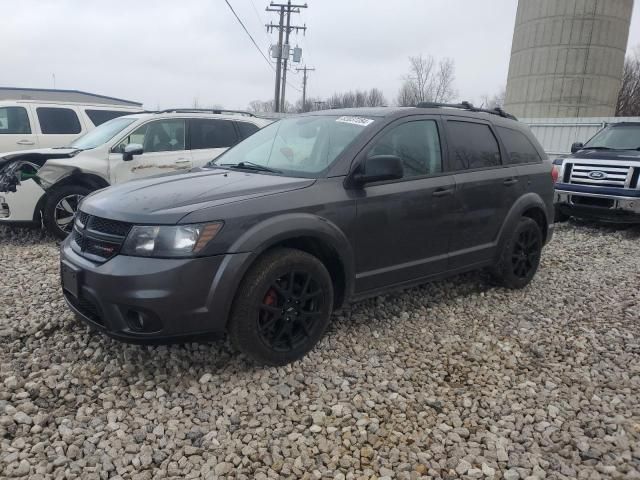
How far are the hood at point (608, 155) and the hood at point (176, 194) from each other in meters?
6.67

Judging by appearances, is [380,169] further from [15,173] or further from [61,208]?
[15,173]

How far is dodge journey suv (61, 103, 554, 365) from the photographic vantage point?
9.04ft

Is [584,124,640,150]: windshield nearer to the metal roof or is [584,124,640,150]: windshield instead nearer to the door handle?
the door handle

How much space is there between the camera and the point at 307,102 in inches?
2205

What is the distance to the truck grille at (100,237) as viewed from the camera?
112 inches

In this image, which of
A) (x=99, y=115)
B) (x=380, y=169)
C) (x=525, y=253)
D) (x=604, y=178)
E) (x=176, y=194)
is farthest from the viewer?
(x=99, y=115)

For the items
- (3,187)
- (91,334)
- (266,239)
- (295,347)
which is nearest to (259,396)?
(295,347)

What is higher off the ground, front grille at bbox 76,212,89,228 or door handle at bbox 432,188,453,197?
door handle at bbox 432,188,453,197

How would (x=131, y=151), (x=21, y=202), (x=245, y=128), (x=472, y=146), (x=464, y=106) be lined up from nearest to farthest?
(x=472, y=146), (x=464, y=106), (x=21, y=202), (x=131, y=151), (x=245, y=128)

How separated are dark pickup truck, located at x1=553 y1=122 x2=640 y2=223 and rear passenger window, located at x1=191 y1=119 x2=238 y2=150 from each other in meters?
5.00

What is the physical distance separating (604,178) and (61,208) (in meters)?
8.04

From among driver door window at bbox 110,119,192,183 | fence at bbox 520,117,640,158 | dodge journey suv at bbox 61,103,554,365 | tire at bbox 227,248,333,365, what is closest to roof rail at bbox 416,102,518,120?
dodge journey suv at bbox 61,103,554,365

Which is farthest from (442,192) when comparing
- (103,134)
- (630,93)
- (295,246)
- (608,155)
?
(630,93)

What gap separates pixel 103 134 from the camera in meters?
6.78
